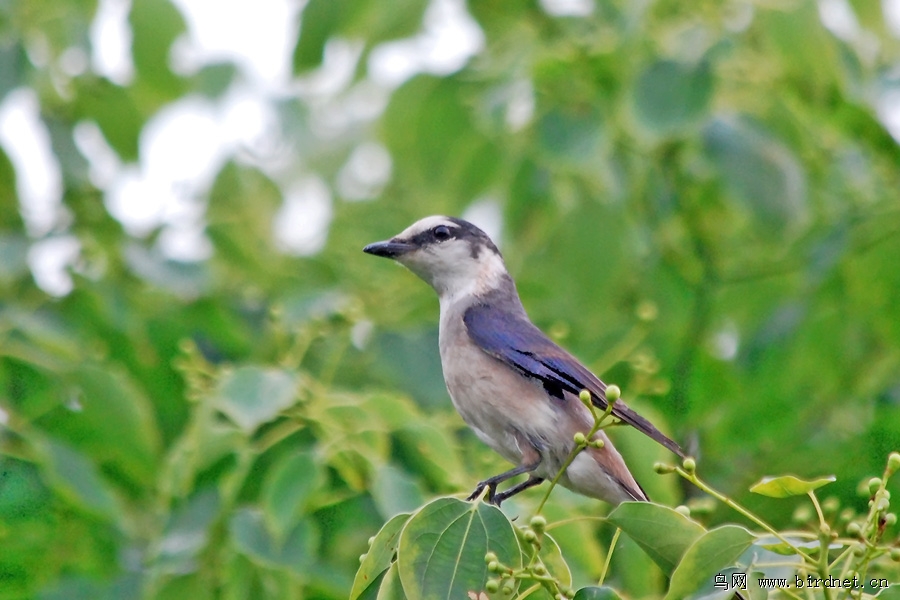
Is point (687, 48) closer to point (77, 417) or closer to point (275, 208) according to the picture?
point (77, 417)

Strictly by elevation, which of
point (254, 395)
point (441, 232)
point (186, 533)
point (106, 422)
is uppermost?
point (441, 232)

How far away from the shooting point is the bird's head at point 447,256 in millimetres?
4199

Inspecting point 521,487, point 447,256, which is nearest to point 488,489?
point 521,487

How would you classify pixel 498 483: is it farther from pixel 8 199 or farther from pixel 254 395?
pixel 8 199

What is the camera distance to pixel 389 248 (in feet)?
13.4

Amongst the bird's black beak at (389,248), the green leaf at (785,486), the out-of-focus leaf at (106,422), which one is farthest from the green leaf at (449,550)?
the out-of-focus leaf at (106,422)

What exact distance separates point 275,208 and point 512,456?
426 centimetres

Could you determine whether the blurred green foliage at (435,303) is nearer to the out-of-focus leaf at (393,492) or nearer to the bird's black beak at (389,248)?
the out-of-focus leaf at (393,492)

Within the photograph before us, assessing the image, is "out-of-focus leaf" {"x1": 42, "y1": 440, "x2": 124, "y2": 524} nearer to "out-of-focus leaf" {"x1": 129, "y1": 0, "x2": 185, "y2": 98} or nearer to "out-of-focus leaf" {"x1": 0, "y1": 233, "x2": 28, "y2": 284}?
"out-of-focus leaf" {"x1": 0, "y1": 233, "x2": 28, "y2": 284}

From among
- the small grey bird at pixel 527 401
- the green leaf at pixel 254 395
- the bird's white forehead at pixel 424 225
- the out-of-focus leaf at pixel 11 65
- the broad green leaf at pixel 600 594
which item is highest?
the out-of-focus leaf at pixel 11 65

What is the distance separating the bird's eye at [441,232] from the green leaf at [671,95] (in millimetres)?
971

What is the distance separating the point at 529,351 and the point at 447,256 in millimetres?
834

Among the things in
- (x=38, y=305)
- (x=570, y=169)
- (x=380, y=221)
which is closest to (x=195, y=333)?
(x=38, y=305)

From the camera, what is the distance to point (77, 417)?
4430 millimetres
